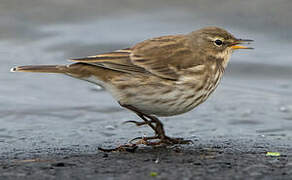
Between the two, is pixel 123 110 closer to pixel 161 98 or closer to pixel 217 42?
pixel 217 42

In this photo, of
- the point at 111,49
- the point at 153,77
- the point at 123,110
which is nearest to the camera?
the point at 153,77

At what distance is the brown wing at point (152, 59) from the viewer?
21.7 feet

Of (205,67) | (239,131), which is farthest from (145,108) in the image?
(239,131)

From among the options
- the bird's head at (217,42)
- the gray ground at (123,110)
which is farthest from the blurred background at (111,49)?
the bird's head at (217,42)

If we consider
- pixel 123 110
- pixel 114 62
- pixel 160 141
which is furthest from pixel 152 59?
pixel 123 110

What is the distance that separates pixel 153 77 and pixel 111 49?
682cm

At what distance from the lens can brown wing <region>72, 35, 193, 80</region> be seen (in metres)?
6.61

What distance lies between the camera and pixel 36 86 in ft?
35.9

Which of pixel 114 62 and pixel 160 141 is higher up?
pixel 114 62

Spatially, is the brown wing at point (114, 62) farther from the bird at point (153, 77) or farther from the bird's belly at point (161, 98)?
the bird's belly at point (161, 98)

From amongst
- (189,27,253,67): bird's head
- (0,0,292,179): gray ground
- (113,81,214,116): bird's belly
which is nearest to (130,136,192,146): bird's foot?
(0,0,292,179): gray ground

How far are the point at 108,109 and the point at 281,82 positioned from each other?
4.32 metres

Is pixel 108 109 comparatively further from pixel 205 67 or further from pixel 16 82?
pixel 205 67

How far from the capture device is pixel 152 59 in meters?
6.74
